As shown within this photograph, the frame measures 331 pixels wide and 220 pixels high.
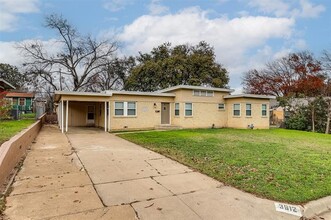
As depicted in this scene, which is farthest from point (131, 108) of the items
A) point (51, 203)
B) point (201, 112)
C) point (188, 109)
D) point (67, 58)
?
point (67, 58)

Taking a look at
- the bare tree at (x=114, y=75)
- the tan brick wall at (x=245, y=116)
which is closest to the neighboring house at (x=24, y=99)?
the bare tree at (x=114, y=75)

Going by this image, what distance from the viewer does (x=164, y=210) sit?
3674 mm

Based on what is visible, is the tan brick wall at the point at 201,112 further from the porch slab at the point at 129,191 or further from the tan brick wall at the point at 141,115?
the porch slab at the point at 129,191

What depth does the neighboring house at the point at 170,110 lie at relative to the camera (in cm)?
1691

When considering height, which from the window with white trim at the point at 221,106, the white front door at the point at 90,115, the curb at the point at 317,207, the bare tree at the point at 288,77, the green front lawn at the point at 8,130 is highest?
the bare tree at the point at 288,77

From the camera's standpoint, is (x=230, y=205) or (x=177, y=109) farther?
(x=177, y=109)

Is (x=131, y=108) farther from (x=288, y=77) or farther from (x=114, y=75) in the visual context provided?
(x=288, y=77)

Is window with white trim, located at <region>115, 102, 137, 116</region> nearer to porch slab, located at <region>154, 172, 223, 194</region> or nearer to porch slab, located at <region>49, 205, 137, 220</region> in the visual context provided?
porch slab, located at <region>154, 172, 223, 194</region>

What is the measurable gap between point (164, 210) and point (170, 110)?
1556 centimetres

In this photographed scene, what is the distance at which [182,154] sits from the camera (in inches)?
319

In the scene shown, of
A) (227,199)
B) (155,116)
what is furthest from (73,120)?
(227,199)

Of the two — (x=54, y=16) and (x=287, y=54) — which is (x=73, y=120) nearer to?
(x=54, y=16)

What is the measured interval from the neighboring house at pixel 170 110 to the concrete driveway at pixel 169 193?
10387mm

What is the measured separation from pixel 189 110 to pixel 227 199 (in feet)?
47.9
